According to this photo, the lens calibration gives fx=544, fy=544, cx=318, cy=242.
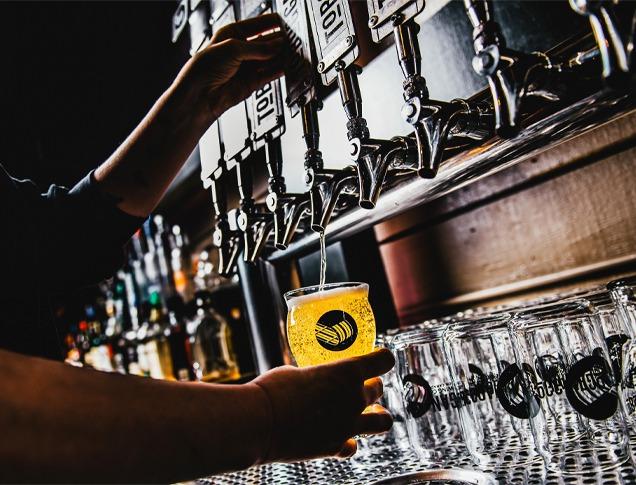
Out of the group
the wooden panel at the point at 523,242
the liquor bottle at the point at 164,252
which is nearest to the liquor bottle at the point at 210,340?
the liquor bottle at the point at 164,252

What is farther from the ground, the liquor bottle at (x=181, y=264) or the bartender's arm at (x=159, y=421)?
the liquor bottle at (x=181, y=264)

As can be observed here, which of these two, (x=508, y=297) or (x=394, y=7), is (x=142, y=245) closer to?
(x=508, y=297)

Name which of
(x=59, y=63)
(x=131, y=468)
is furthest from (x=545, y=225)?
(x=59, y=63)

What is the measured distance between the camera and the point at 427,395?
3.93ft

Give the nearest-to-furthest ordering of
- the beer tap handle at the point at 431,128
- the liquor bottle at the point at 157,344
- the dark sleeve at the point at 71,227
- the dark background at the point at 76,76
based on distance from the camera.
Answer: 1. the beer tap handle at the point at 431,128
2. the dark sleeve at the point at 71,227
3. the dark background at the point at 76,76
4. the liquor bottle at the point at 157,344

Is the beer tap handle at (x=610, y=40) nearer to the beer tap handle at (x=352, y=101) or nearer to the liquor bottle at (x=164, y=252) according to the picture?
the beer tap handle at (x=352, y=101)

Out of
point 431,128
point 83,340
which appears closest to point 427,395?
point 431,128

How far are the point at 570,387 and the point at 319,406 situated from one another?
0.47 m

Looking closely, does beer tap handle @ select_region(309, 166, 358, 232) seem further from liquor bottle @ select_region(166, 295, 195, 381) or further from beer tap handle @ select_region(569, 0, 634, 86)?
liquor bottle @ select_region(166, 295, 195, 381)

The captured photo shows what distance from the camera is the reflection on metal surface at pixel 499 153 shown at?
890 millimetres

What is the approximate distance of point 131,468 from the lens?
2.18 feet

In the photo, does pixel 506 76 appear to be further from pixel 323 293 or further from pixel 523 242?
pixel 523 242

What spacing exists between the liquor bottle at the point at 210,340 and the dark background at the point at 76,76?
1301 millimetres

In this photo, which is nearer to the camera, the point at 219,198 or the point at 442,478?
the point at 442,478
